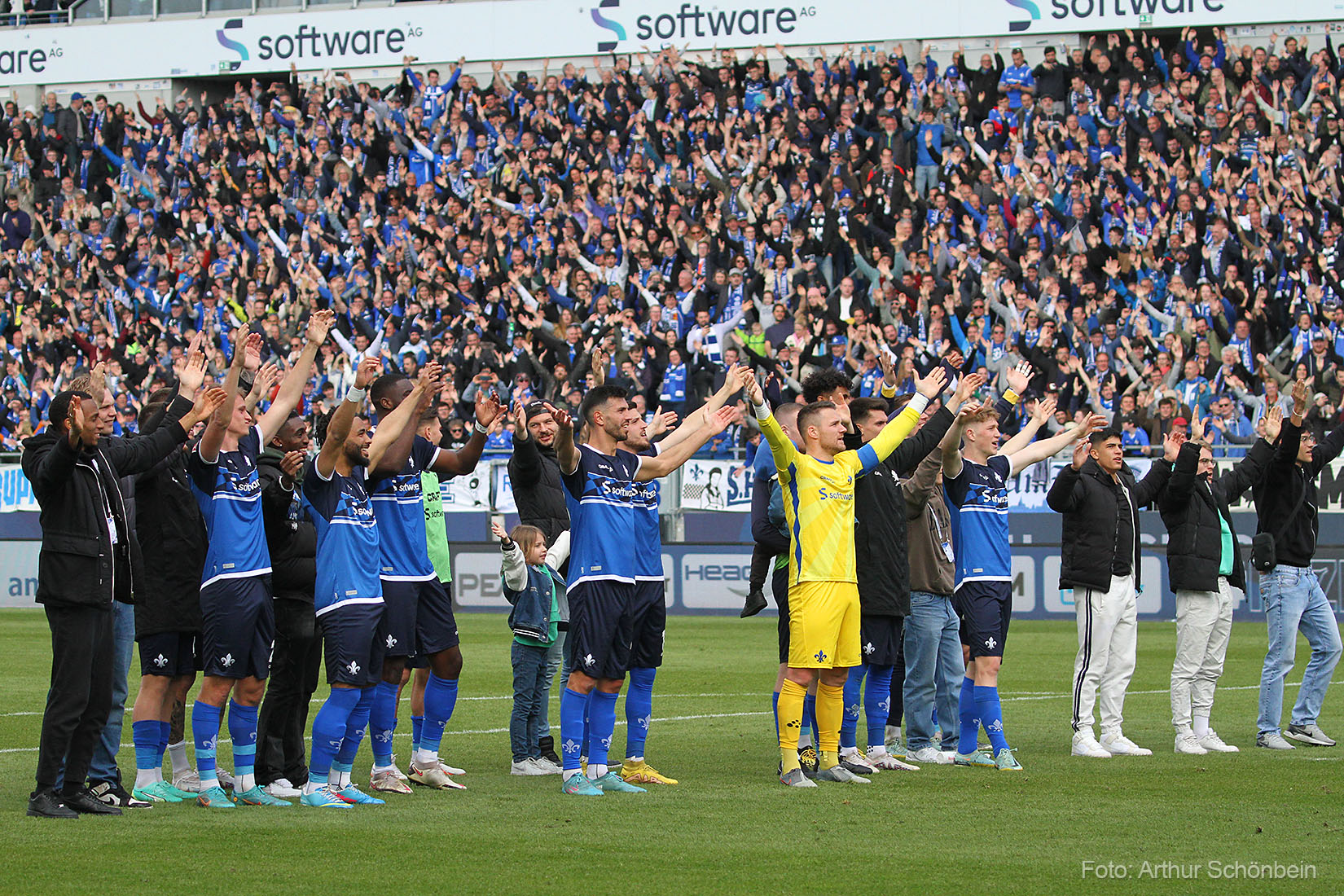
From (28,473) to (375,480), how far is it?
1.84 meters

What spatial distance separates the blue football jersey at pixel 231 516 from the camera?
8.98 meters

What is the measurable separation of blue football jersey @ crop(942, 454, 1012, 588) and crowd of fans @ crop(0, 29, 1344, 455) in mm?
12084

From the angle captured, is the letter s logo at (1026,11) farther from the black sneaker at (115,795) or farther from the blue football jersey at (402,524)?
the black sneaker at (115,795)

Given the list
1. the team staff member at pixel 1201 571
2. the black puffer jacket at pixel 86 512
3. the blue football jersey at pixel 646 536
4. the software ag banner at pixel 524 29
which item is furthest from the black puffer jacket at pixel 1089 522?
the software ag banner at pixel 524 29

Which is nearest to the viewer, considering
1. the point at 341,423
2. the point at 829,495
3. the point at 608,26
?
the point at 341,423

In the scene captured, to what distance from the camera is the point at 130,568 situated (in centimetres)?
895

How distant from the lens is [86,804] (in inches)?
343

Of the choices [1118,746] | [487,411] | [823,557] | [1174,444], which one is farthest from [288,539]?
[1174,444]

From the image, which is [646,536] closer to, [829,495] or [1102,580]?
[829,495]

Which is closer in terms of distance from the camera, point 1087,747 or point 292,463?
point 292,463

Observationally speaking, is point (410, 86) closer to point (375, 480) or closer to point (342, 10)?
point (342, 10)

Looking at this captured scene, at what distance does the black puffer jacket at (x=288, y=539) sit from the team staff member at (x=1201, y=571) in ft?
19.7

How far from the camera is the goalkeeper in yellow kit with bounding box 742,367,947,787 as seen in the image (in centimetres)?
971

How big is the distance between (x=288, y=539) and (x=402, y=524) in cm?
67
